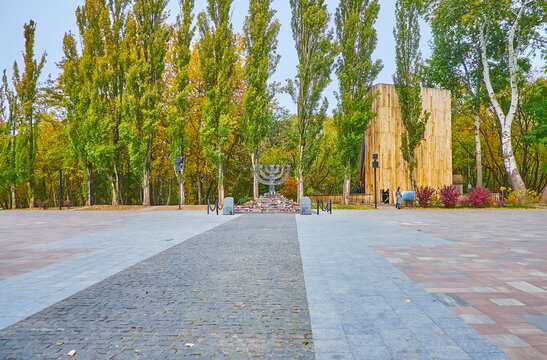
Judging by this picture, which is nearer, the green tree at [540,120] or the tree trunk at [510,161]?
the tree trunk at [510,161]

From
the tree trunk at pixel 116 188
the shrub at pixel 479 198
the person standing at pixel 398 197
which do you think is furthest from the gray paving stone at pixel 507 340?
the tree trunk at pixel 116 188

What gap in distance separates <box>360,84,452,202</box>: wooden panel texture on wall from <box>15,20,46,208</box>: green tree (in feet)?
101

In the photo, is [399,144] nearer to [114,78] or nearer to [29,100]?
[114,78]

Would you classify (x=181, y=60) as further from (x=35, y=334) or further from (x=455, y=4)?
(x=35, y=334)

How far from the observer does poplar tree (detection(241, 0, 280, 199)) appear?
25281 mm

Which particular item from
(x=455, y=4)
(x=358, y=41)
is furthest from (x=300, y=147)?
(x=455, y=4)

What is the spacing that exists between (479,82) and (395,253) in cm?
3058

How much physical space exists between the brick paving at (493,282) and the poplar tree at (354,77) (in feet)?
55.5

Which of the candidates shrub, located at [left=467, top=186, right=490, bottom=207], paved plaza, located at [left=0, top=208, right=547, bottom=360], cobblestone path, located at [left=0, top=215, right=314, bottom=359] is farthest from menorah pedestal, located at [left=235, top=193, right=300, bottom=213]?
cobblestone path, located at [left=0, top=215, right=314, bottom=359]

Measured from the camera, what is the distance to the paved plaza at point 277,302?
2898 mm

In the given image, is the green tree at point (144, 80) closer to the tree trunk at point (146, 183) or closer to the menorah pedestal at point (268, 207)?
the tree trunk at point (146, 183)

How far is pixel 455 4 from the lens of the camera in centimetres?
2564

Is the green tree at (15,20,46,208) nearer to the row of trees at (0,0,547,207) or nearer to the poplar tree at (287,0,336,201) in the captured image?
the row of trees at (0,0,547,207)

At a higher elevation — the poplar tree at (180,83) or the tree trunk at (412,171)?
the poplar tree at (180,83)
